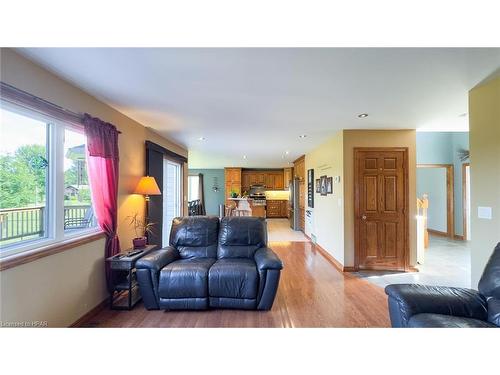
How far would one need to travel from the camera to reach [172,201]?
5.34m

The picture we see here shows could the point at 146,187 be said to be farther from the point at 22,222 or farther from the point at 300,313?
the point at 300,313

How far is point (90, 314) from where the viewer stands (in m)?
2.35

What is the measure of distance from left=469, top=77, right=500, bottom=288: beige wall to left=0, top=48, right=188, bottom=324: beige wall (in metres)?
4.01

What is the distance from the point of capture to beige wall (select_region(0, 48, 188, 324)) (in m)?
1.64

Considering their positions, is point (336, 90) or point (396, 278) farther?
point (396, 278)

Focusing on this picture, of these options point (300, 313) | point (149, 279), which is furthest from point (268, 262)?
point (149, 279)

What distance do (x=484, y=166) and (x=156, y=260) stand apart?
354 cm

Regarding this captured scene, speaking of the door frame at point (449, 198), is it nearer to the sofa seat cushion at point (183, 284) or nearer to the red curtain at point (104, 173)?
the sofa seat cushion at point (183, 284)

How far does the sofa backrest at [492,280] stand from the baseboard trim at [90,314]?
3.50 m

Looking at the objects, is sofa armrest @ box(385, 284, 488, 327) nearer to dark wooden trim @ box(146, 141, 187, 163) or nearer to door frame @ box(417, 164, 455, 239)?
dark wooden trim @ box(146, 141, 187, 163)
